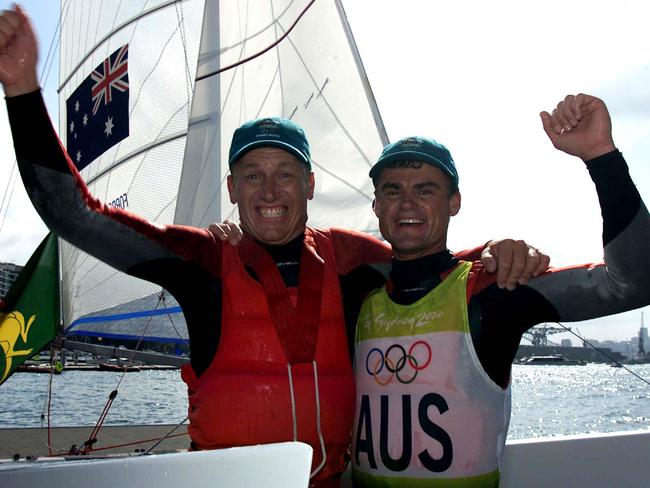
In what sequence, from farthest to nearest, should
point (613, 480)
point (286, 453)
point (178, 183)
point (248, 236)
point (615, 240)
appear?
point (178, 183), point (613, 480), point (248, 236), point (615, 240), point (286, 453)

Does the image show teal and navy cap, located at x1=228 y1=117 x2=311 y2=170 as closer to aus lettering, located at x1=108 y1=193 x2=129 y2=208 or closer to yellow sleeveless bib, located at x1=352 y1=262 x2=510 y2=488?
yellow sleeveless bib, located at x1=352 y1=262 x2=510 y2=488

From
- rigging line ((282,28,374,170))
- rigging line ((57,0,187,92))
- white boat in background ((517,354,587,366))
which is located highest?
rigging line ((57,0,187,92))

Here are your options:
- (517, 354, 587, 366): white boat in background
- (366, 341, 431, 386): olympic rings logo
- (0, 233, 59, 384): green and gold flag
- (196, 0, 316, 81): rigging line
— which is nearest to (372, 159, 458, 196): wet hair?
A: (366, 341, 431, 386): olympic rings logo

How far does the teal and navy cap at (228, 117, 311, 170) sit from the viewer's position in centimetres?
212

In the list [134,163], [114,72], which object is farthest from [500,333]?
[114,72]

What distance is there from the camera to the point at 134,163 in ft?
18.1

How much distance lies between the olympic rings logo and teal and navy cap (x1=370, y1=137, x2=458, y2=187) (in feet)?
1.80

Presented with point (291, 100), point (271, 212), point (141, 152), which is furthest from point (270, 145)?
point (141, 152)

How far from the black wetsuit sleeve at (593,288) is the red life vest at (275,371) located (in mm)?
428

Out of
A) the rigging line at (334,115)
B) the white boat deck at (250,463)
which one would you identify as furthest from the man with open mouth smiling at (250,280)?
the rigging line at (334,115)

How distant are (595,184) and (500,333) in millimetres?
486

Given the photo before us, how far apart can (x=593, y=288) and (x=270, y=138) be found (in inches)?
39.5

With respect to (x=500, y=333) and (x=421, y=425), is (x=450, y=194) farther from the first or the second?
(x=421, y=425)

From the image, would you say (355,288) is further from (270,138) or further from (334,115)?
(334,115)
